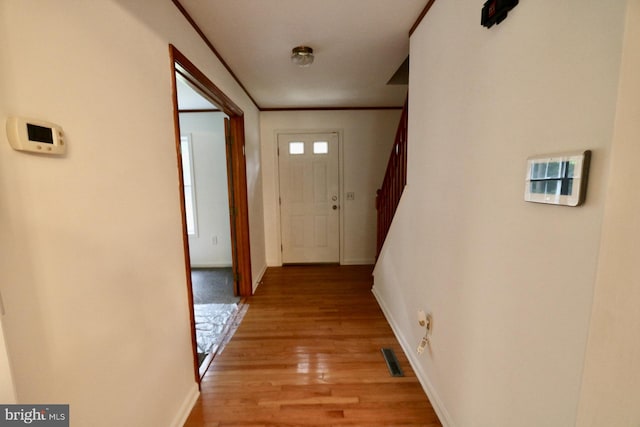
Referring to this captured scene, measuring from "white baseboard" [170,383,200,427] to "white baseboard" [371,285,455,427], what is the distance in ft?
4.68

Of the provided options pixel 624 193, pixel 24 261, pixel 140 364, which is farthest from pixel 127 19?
pixel 624 193

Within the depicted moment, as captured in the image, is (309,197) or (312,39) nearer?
(312,39)

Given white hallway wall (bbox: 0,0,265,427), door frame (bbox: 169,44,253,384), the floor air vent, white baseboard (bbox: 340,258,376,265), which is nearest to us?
white hallway wall (bbox: 0,0,265,427)

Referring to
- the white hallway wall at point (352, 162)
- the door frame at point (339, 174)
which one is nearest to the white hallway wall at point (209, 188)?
the white hallway wall at point (352, 162)

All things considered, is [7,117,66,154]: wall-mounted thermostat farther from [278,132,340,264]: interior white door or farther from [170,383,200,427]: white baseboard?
[278,132,340,264]: interior white door

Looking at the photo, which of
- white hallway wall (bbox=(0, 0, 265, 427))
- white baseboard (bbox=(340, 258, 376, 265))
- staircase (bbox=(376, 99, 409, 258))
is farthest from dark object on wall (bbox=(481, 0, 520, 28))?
white baseboard (bbox=(340, 258, 376, 265))

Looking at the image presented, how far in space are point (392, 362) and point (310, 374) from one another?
61cm

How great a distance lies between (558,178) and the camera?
27.6 inches

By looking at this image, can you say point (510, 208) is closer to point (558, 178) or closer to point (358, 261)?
point (558, 178)

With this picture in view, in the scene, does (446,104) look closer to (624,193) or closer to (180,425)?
(624,193)

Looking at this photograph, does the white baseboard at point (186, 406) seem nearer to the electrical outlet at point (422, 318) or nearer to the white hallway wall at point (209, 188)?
the electrical outlet at point (422, 318)

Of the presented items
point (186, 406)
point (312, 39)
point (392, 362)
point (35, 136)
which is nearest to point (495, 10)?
point (312, 39)

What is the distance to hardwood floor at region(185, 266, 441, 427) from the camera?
1463mm

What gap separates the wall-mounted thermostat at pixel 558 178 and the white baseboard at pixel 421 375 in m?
1.26
